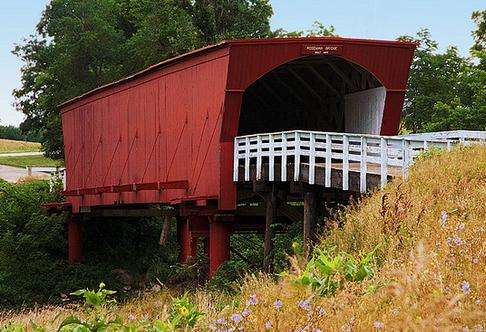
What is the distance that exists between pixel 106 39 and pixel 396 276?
42145 millimetres

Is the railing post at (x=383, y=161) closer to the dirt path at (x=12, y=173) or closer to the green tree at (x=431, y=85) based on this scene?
the green tree at (x=431, y=85)

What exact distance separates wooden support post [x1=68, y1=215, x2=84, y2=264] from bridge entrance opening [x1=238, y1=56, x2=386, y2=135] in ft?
31.7

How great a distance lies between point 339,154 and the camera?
1595 centimetres

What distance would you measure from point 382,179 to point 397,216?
4033 mm

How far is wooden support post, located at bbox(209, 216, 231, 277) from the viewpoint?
20344 millimetres

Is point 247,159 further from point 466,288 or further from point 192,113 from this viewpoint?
point 466,288

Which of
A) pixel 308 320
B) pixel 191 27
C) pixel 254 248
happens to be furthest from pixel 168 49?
pixel 308 320

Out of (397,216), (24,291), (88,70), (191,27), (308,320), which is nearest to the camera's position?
(308,320)

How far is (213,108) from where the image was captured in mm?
19781

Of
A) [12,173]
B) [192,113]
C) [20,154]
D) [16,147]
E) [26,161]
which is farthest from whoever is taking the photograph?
[16,147]

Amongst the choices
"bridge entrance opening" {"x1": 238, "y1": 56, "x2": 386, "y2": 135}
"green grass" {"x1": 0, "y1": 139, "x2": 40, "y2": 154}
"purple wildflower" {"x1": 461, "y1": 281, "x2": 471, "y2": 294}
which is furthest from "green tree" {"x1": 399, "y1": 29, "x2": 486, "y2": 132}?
"green grass" {"x1": 0, "y1": 139, "x2": 40, "y2": 154}

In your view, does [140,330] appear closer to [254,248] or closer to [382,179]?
[382,179]

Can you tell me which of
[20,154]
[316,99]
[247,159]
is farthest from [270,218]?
[20,154]

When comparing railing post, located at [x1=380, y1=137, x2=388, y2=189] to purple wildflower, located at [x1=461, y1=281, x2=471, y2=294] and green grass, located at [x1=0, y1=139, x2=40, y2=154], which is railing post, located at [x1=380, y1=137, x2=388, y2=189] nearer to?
purple wildflower, located at [x1=461, y1=281, x2=471, y2=294]
